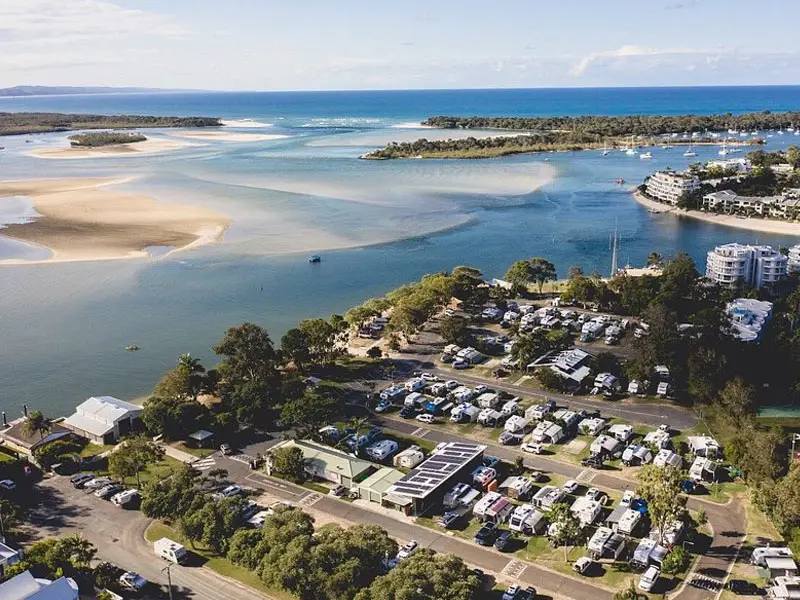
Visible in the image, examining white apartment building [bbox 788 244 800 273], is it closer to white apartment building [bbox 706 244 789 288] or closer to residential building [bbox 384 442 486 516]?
white apartment building [bbox 706 244 789 288]

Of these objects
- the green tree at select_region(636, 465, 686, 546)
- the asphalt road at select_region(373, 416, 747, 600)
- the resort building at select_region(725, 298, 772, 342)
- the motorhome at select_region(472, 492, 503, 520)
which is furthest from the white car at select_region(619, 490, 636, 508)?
the resort building at select_region(725, 298, 772, 342)

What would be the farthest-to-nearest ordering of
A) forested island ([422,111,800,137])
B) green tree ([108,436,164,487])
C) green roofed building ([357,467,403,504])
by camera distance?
forested island ([422,111,800,137])
green tree ([108,436,164,487])
green roofed building ([357,467,403,504])

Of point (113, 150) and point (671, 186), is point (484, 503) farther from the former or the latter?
point (113, 150)

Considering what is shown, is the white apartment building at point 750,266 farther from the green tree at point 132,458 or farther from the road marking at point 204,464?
the green tree at point 132,458

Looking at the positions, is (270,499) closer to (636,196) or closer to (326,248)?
(326,248)

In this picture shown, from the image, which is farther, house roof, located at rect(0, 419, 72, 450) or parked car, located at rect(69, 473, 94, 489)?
house roof, located at rect(0, 419, 72, 450)

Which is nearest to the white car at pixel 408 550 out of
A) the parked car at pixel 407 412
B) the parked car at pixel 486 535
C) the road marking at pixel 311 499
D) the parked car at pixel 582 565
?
the parked car at pixel 486 535

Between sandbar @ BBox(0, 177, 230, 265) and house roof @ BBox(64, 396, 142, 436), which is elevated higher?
sandbar @ BBox(0, 177, 230, 265)

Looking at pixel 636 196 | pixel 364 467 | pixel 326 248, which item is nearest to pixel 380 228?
pixel 326 248
